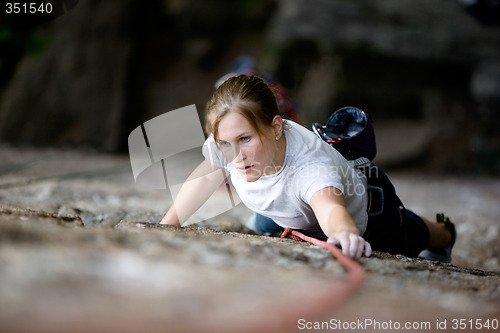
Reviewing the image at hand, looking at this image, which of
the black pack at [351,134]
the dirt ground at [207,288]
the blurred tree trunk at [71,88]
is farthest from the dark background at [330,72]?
the dirt ground at [207,288]

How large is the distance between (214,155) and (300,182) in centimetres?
37

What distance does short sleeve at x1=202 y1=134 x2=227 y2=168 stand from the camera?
61.1 inches

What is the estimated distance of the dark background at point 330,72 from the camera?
17.1ft

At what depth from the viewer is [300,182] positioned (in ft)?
4.42

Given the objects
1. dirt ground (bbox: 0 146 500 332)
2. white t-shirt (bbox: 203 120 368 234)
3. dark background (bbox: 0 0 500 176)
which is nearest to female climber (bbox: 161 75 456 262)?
white t-shirt (bbox: 203 120 368 234)

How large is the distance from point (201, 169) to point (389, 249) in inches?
31.1

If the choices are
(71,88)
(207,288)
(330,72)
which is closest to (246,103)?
(207,288)

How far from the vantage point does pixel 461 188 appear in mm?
4887

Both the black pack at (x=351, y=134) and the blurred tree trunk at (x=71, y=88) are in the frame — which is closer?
the black pack at (x=351, y=134)

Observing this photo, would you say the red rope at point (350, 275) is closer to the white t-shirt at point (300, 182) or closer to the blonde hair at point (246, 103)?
the white t-shirt at point (300, 182)

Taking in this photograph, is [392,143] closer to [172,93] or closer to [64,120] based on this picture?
[172,93]

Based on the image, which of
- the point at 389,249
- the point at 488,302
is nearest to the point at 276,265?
the point at 488,302

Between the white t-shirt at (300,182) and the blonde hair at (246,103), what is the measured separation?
4.7 inches

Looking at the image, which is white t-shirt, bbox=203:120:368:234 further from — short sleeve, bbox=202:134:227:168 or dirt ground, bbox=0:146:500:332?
dirt ground, bbox=0:146:500:332
